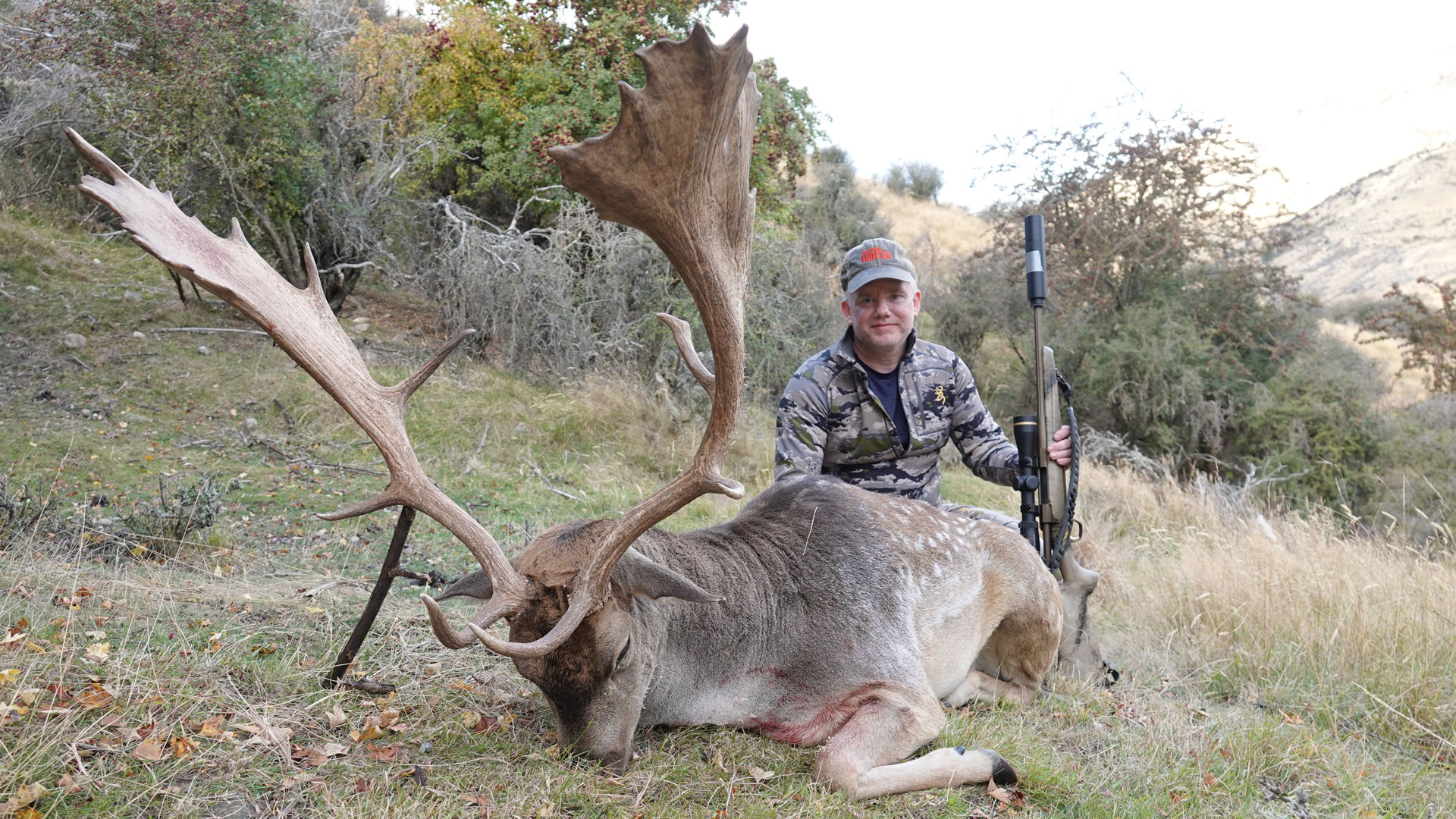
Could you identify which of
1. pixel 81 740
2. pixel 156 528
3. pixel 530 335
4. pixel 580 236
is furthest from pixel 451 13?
pixel 81 740

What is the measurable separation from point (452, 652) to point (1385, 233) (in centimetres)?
5151

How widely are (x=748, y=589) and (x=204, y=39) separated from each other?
884cm

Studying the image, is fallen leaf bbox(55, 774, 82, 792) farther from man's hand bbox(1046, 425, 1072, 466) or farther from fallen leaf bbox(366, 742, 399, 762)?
man's hand bbox(1046, 425, 1072, 466)

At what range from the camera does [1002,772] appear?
139 inches

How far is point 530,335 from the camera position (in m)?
11.3

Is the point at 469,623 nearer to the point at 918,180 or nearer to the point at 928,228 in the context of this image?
the point at 928,228

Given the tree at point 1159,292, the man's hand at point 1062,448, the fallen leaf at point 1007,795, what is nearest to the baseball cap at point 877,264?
the man's hand at point 1062,448

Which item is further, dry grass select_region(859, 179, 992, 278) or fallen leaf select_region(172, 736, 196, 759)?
dry grass select_region(859, 179, 992, 278)

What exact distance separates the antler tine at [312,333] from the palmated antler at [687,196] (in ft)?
1.32

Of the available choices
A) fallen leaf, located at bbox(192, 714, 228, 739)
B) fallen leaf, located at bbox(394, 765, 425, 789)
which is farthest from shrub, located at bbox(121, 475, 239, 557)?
fallen leaf, located at bbox(394, 765, 425, 789)

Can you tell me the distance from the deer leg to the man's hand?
6.10 ft

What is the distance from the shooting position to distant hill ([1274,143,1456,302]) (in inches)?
1549

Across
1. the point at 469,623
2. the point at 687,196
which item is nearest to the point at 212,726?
the point at 469,623

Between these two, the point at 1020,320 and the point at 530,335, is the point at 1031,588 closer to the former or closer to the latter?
the point at 530,335
